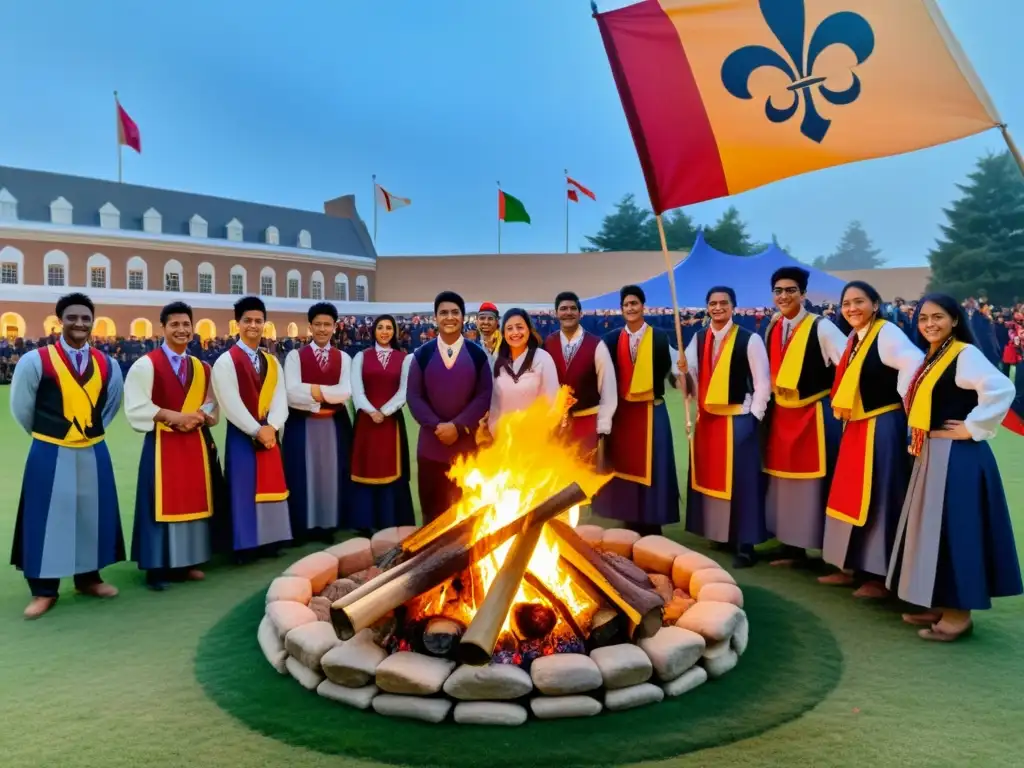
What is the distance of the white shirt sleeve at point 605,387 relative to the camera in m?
5.29

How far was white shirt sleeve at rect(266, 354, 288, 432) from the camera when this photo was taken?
16.7 ft

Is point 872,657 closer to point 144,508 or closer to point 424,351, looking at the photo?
point 424,351

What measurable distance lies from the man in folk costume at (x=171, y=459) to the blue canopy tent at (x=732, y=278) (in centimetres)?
1413

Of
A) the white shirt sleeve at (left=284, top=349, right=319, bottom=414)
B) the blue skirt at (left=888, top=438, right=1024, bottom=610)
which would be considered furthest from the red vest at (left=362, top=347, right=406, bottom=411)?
the blue skirt at (left=888, top=438, right=1024, bottom=610)

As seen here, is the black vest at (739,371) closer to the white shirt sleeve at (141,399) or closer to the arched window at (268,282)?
the white shirt sleeve at (141,399)

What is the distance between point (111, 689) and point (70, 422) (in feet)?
5.72

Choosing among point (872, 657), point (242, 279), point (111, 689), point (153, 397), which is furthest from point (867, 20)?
point (242, 279)

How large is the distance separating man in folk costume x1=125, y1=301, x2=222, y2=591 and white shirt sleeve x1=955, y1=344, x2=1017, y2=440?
4540 millimetres

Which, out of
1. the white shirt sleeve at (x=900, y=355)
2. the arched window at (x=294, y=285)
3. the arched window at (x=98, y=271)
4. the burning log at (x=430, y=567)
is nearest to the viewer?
the burning log at (x=430, y=567)

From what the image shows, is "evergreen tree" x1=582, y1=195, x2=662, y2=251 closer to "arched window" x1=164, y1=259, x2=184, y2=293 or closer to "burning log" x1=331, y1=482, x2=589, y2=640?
"arched window" x1=164, y1=259, x2=184, y2=293

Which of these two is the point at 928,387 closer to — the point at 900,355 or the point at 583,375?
the point at 900,355

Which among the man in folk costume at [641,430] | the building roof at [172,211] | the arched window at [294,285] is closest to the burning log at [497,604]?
the man in folk costume at [641,430]

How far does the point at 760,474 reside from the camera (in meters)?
5.00

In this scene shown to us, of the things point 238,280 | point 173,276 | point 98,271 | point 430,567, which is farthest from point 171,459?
point 238,280
